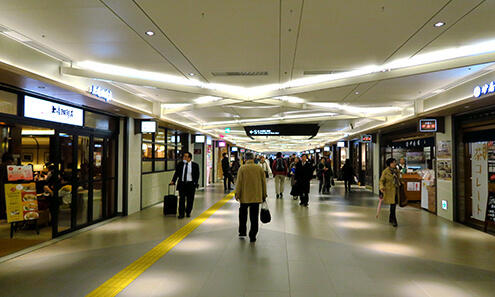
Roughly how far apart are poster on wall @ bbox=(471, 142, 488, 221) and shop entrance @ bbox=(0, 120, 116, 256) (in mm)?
8855

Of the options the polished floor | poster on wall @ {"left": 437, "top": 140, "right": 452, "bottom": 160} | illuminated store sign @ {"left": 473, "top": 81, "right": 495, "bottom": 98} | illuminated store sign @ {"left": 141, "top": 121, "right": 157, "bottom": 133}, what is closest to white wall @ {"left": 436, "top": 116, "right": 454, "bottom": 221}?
poster on wall @ {"left": 437, "top": 140, "right": 452, "bottom": 160}

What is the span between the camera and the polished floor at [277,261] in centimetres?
394

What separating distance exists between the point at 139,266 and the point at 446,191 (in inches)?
310

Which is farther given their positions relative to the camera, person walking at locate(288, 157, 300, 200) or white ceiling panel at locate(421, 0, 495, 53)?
person walking at locate(288, 157, 300, 200)

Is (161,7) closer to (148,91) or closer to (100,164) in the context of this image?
(148,91)

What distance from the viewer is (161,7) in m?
3.82

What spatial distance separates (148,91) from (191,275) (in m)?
5.26

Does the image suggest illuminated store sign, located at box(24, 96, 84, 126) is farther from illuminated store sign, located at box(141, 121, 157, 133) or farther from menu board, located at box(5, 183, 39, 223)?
illuminated store sign, located at box(141, 121, 157, 133)

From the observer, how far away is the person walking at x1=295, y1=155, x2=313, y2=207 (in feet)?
35.4

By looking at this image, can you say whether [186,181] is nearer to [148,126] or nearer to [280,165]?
[148,126]

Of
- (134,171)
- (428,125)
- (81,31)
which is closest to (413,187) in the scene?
(428,125)

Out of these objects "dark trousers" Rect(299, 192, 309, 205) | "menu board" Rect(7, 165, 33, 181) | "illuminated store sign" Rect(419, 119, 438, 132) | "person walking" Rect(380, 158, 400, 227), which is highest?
"illuminated store sign" Rect(419, 119, 438, 132)

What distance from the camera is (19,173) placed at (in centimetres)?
623

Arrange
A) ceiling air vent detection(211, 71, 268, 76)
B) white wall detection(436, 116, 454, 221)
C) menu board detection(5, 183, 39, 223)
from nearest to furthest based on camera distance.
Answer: menu board detection(5, 183, 39, 223)
ceiling air vent detection(211, 71, 268, 76)
white wall detection(436, 116, 454, 221)
